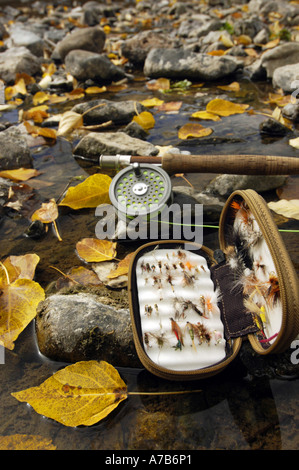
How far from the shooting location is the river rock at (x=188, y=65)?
5.94 m

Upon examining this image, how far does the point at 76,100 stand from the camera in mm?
5910

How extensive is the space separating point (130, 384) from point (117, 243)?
1258mm

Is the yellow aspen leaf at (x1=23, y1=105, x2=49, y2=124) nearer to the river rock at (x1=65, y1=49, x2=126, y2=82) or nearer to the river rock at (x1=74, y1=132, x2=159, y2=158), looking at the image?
the river rock at (x1=74, y1=132, x2=159, y2=158)

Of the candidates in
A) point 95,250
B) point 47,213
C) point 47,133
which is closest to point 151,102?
point 47,133

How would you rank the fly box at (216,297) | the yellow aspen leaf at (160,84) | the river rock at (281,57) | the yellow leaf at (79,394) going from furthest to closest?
1. the yellow aspen leaf at (160,84)
2. the river rock at (281,57)
3. the yellow leaf at (79,394)
4. the fly box at (216,297)

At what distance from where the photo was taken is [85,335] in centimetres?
192

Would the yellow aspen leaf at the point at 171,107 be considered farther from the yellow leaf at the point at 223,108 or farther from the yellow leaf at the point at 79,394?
the yellow leaf at the point at 79,394

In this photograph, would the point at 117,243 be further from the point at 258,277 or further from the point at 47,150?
the point at 47,150

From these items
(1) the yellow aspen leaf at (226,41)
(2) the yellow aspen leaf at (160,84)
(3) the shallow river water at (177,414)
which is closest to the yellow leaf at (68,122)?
(2) the yellow aspen leaf at (160,84)

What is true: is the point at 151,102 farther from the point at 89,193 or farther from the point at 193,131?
the point at 89,193

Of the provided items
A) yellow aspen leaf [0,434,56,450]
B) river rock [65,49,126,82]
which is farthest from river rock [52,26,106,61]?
yellow aspen leaf [0,434,56,450]

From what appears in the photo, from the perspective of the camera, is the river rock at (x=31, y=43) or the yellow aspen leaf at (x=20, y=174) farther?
the river rock at (x=31, y=43)

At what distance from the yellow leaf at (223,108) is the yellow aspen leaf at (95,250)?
281cm

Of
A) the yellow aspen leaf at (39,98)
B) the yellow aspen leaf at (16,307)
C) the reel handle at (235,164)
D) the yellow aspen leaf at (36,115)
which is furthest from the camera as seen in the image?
the yellow aspen leaf at (39,98)
